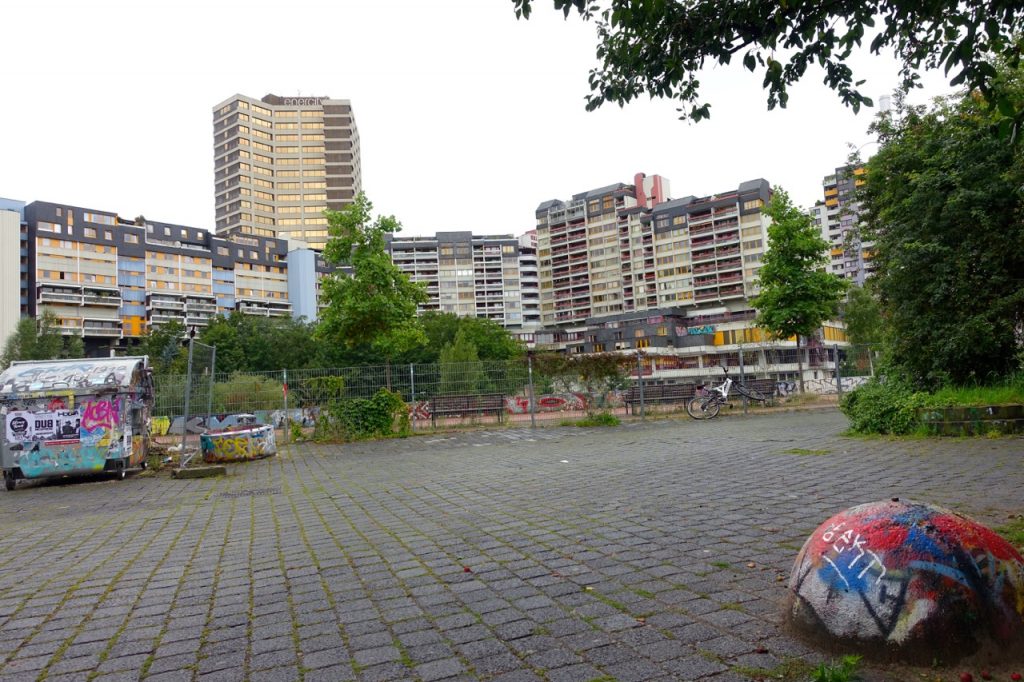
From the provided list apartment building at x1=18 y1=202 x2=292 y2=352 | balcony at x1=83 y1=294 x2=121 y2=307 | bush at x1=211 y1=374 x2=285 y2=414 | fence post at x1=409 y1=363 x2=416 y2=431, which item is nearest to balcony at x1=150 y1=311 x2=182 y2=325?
apartment building at x1=18 y1=202 x2=292 y2=352

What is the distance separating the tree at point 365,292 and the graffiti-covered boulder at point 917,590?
18708mm

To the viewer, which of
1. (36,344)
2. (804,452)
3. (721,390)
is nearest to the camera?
(804,452)

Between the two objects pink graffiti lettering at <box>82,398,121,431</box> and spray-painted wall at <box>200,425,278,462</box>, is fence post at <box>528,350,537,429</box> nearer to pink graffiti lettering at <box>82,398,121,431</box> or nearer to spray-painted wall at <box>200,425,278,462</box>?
spray-painted wall at <box>200,425,278,462</box>

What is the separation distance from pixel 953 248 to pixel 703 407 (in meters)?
10.2

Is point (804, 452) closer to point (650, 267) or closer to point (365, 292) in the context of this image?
point (365, 292)

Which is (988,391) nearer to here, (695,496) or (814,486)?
(814,486)

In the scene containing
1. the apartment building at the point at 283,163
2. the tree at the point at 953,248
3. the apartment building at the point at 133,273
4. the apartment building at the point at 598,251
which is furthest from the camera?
the apartment building at the point at 283,163

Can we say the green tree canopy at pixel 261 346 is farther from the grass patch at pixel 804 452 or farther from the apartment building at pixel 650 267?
the grass patch at pixel 804 452

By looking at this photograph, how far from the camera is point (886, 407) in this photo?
38.3 feet

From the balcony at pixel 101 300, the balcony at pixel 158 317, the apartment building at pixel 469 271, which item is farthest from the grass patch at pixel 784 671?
the apartment building at pixel 469 271

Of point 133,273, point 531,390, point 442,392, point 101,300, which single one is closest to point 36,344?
point 101,300

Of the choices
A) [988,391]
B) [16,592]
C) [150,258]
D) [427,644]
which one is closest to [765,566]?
[427,644]

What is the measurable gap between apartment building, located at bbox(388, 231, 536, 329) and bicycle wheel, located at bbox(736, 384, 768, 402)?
13570 cm

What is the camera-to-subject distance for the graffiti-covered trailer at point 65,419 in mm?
11516
